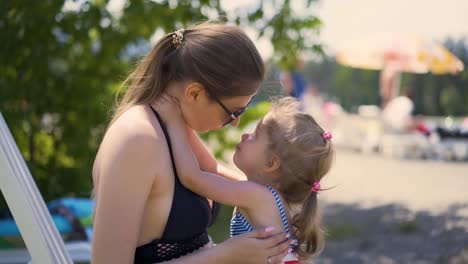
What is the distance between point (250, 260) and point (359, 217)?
18.9 ft

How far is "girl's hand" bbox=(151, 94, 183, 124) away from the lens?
2.13 metres

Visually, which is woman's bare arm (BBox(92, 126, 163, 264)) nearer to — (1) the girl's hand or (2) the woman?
(2) the woman

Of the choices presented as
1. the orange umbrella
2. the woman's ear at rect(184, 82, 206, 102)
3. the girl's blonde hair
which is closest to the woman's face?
the woman's ear at rect(184, 82, 206, 102)

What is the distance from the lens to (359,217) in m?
7.72

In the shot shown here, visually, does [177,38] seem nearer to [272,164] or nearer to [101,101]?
[272,164]

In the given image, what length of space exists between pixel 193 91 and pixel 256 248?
46 centimetres

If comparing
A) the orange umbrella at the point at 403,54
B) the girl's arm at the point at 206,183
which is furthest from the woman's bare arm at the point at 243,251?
the orange umbrella at the point at 403,54

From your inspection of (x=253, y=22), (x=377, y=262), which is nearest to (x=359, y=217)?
(x=377, y=262)

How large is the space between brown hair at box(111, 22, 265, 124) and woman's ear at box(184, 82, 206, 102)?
0.05 feet

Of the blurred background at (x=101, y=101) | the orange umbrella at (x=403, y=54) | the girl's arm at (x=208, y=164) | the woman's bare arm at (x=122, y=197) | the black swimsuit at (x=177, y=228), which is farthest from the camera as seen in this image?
the orange umbrella at (x=403, y=54)

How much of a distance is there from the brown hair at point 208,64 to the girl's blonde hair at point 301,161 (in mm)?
292

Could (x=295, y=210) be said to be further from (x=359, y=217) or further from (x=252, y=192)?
(x=359, y=217)

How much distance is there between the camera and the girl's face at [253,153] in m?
2.45

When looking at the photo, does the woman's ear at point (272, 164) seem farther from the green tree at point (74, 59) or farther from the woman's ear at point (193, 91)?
Answer: the green tree at point (74, 59)
